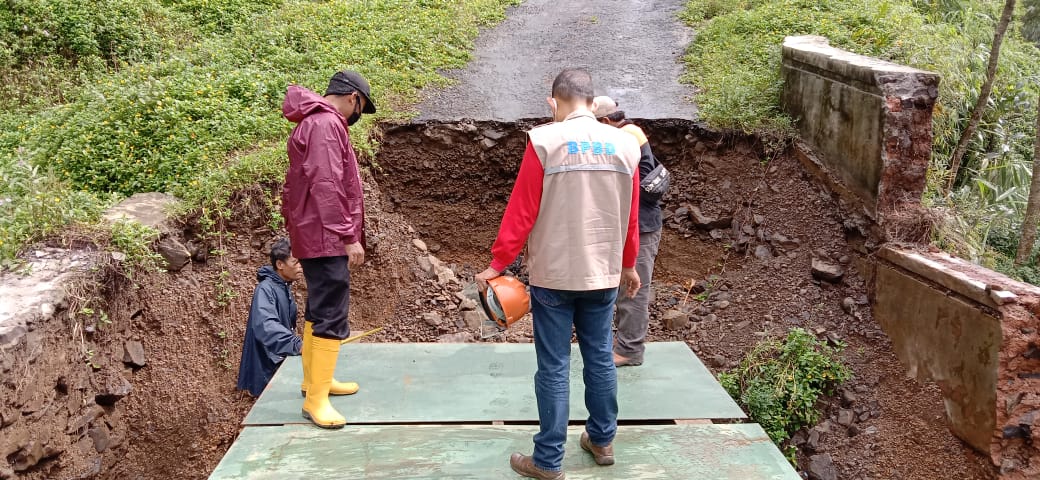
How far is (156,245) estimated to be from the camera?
546 centimetres

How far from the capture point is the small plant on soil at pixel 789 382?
5.28 meters

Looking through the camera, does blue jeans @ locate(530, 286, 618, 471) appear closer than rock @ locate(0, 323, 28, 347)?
Yes

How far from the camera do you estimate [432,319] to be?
263 inches

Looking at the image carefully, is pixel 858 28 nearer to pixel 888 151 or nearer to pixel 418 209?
pixel 888 151

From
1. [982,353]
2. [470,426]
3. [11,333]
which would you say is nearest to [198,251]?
[11,333]

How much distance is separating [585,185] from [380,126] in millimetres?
4945

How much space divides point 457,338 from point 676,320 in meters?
1.97

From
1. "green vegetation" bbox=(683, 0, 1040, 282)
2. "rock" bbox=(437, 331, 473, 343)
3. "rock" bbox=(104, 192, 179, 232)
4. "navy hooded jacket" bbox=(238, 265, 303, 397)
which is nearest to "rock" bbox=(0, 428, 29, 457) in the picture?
"navy hooded jacket" bbox=(238, 265, 303, 397)

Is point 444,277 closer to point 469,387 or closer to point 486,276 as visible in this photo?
point 469,387

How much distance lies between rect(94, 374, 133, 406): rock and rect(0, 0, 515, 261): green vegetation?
3.48 feet

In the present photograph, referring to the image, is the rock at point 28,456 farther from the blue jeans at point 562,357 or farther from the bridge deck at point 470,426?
the blue jeans at point 562,357

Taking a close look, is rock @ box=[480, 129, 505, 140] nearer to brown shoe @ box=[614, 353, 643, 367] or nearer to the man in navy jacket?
the man in navy jacket

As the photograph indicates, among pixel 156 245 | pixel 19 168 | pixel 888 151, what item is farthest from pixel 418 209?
pixel 888 151

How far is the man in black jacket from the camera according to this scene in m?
4.32
